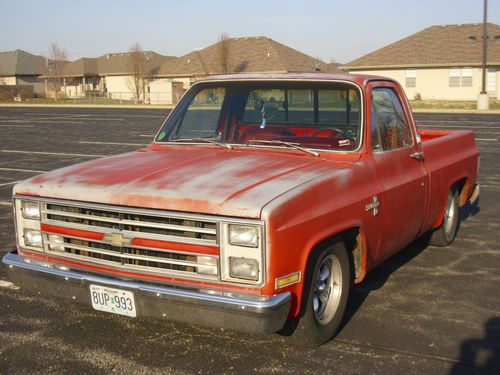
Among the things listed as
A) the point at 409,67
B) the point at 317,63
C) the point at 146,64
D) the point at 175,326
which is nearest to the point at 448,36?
the point at 409,67

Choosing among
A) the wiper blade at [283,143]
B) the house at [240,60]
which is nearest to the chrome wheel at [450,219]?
the wiper blade at [283,143]

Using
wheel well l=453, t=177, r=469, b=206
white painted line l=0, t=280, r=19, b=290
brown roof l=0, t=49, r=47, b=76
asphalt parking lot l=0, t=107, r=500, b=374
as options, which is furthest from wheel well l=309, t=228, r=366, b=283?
brown roof l=0, t=49, r=47, b=76

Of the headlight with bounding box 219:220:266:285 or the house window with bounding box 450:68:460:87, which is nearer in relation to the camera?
the headlight with bounding box 219:220:266:285

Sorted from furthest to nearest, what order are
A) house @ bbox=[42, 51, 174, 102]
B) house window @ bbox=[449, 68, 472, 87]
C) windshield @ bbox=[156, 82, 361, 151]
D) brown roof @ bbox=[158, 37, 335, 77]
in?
house @ bbox=[42, 51, 174, 102], brown roof @ bbox=[158, 37, 335, 77], house window @ bbox=[449, 68, 472, 87], windshield @ bbox=[156, 82, 361, 151]

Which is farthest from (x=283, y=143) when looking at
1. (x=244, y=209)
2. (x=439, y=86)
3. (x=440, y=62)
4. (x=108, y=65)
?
(x=108, y=65)

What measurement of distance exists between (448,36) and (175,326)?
158 ft

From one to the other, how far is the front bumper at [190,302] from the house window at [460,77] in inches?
1778

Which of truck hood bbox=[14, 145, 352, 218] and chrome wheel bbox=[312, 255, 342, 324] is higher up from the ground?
truck hood bbox=[14, 145, 352, 218]

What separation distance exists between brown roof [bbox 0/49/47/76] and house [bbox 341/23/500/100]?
49285 millimetres

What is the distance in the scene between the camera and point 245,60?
5541 cm

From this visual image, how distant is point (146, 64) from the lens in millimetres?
64562

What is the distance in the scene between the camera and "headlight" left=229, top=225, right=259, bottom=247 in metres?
3.59

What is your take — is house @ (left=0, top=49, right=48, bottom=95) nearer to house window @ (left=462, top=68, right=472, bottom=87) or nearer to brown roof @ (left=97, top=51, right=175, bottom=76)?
brown roof @ (left=97, top=51, right=175, bottom=76)

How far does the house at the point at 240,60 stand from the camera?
53.7 meters
